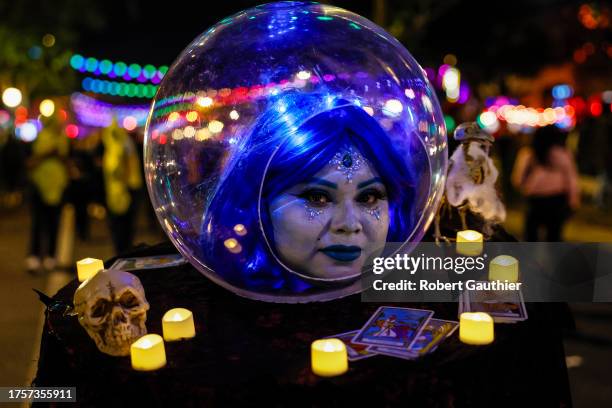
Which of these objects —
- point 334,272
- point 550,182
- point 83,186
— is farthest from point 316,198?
point 83,186

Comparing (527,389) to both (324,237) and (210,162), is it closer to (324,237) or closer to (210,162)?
(324,237)

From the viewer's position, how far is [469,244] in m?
2.92

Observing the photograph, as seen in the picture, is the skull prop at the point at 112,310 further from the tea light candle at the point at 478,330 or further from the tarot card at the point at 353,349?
the tea light candle at the point at 478,330

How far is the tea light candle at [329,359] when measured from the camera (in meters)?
1.82

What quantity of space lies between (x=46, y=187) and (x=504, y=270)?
17.2 ft

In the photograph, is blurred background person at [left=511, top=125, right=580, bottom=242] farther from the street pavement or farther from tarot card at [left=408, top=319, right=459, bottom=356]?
tarot card at [left=408, top=319, right=459, bottom=356]

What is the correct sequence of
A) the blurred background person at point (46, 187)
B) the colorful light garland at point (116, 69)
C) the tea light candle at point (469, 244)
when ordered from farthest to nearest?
1. the colorful light garland at point (116, 69)
2. the blurred background person at point (46, 187)
3. the tea light candle at point (469, 244)

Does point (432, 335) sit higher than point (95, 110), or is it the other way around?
point (95, 110)

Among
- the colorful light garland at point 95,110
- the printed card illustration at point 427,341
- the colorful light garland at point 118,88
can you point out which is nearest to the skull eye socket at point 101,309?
the printed card illustration at point 427,341

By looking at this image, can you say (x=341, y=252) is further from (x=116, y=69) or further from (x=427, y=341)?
(x=116, y=69)

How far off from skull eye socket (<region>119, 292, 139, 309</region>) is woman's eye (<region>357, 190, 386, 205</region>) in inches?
35.8

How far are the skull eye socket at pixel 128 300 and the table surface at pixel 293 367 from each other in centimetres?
19

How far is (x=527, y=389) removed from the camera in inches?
82.7

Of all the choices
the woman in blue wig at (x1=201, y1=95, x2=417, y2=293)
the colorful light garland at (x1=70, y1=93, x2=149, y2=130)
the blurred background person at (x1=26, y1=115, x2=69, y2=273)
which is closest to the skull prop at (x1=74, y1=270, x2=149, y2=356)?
the woman in blue wig at (x1=201, y1=95, x2=417, y2=293)
